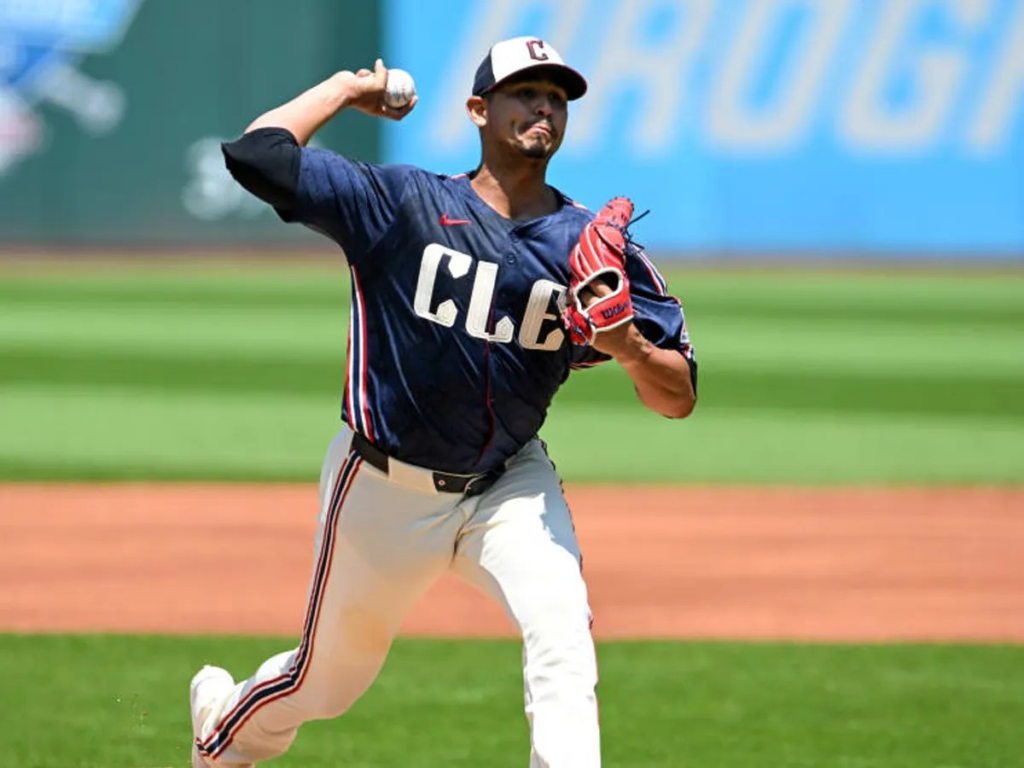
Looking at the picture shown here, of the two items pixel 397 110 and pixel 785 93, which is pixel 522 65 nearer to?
pixel 397 110

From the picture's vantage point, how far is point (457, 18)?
96.6 ft

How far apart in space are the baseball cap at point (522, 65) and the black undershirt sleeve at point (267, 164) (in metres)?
0.56

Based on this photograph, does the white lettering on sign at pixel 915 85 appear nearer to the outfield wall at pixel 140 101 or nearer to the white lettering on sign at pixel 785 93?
the white lettering on sign at pixel 785 93

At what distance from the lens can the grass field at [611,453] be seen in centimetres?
636

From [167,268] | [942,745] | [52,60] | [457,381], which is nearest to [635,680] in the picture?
[942,745]

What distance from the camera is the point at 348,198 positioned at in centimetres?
480

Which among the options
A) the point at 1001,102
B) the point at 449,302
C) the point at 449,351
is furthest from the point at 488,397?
the point at 1001,102

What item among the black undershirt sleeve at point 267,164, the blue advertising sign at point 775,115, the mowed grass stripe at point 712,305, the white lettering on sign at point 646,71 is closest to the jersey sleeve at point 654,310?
the black undershirt sleeve at point 267,164

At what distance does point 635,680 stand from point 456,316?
2973mm

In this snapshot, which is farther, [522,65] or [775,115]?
[775,115]

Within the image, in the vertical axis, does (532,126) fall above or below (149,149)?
above

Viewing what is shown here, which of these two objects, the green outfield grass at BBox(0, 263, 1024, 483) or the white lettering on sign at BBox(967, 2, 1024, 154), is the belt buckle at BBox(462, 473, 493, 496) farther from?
the white lettering on sign at BBox(967, 2, 1024, 154)

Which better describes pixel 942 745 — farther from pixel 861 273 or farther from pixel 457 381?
pixel 861 273

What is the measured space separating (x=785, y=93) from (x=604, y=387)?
12602mm
